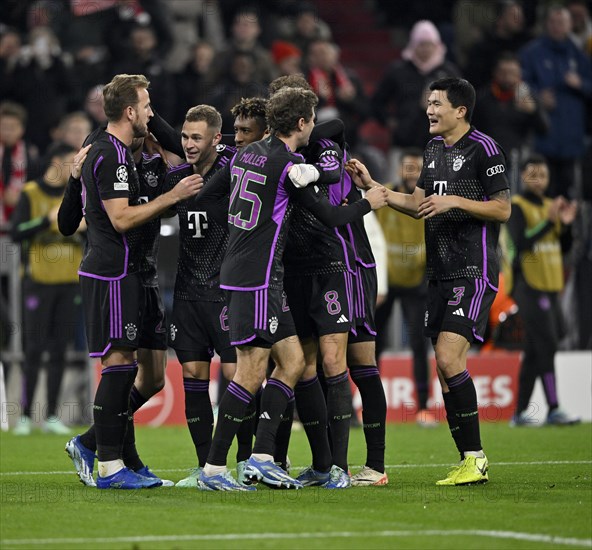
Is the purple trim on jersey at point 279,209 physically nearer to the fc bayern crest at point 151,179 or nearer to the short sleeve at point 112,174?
the short sleeve at point 112,174

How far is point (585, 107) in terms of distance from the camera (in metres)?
18.0

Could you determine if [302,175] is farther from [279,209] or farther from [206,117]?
[206,117]

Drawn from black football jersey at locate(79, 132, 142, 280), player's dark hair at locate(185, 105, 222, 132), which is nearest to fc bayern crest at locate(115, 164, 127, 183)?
black football jersey at locate(79, 132, 142, 280)

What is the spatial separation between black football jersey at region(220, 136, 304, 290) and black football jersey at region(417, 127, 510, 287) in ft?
4.13

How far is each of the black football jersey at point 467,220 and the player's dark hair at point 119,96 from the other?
82.2 inches

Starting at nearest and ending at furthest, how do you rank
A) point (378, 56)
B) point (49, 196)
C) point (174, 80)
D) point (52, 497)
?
point (52, 497) < point (49, 196) < point (174, 80) < point (378, 56)

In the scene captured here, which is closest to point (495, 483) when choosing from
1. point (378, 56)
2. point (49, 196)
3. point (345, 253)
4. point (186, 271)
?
point (345, 253)

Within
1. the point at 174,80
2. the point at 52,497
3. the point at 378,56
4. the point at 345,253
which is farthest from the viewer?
the point at 378,56

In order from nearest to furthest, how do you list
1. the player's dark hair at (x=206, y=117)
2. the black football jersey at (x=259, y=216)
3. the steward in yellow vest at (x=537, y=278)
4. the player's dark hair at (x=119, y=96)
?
the black football jersey at (x=259, y=216), the player's dark hair at (x=119, y=96), the player's dark hair at (x=206, y=117), the steward in yellow vest at (x=537, y=278)

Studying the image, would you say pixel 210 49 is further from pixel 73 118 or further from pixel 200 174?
pixel 200 174

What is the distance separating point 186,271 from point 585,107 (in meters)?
10.8

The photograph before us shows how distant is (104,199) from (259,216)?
0.99 metres

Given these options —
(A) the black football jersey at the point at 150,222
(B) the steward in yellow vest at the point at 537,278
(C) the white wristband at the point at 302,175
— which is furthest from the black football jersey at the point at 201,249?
(B) the steward in yellow vest at the point at 537,278

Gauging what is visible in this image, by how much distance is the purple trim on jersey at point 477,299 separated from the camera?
328 inches
